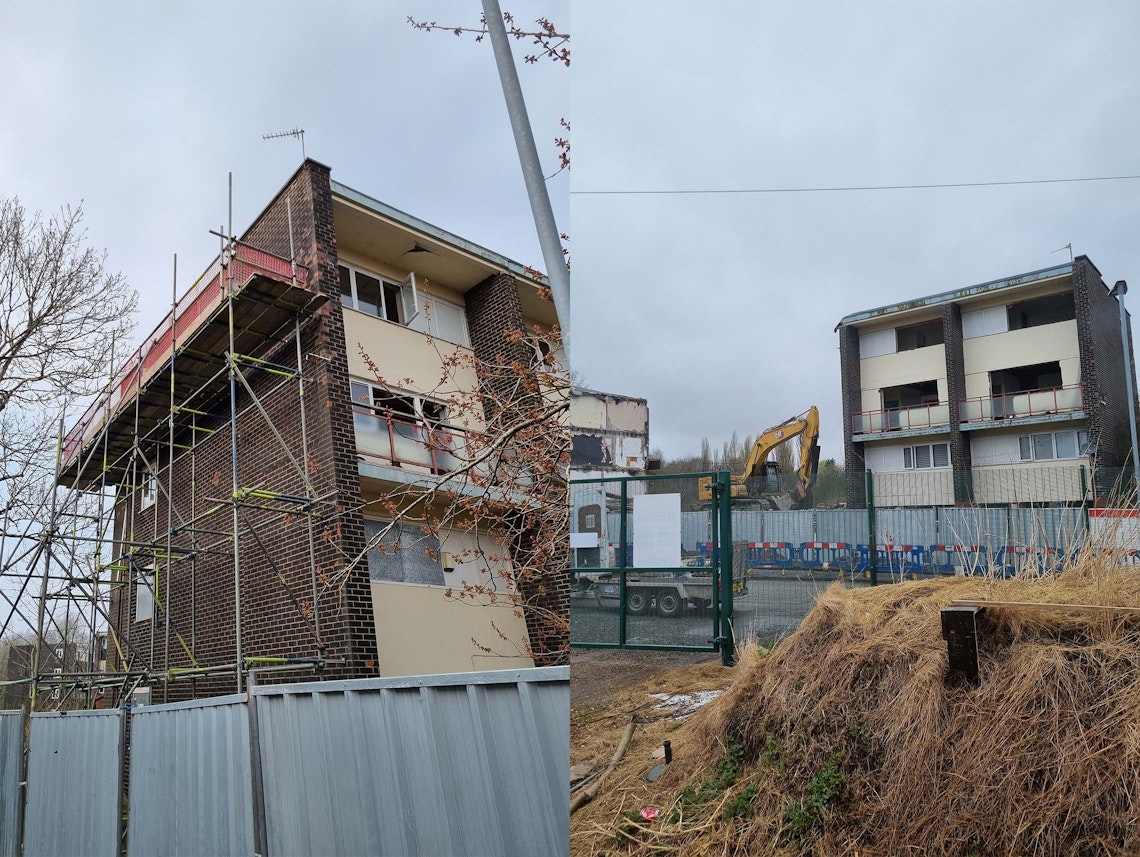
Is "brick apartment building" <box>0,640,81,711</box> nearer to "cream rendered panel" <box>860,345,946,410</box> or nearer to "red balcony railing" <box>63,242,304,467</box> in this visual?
"red balcony railing" <box>63,242,304,467</box>

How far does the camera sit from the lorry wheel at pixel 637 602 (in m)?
3.17

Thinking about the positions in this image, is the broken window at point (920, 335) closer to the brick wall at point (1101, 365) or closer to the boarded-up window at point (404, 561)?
the brick wall at point (1101, 365)

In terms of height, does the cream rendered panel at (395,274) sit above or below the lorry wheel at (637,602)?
above

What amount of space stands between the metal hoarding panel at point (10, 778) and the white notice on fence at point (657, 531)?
692 cm

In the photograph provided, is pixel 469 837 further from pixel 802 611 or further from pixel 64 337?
pixel 64 337

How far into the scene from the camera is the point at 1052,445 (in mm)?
2213

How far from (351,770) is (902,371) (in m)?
2.42

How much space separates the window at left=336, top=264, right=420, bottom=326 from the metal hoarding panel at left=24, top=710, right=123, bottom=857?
4.71 meters

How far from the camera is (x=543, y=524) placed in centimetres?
424

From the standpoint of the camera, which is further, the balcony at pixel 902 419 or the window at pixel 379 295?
the window at pixel 379 295

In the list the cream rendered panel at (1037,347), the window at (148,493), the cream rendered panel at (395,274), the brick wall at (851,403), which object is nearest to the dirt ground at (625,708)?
the brick wall at (851,403)

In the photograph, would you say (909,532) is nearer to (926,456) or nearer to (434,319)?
(926,456)

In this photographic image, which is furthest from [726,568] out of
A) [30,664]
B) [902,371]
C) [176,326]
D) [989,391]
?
[30,664]

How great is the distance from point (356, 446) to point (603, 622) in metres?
5.30
